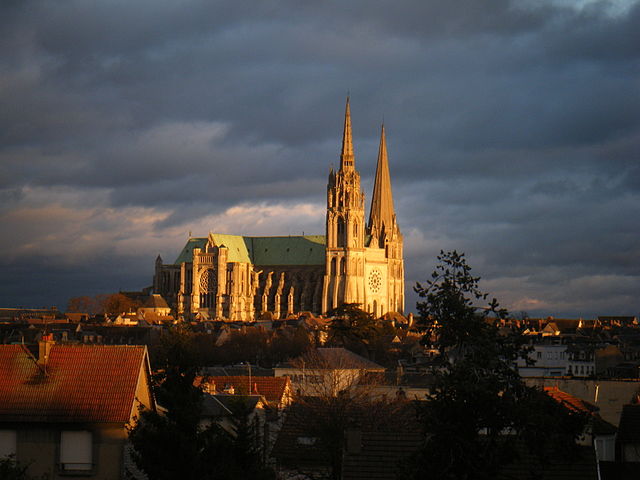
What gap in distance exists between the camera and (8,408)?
22.9m

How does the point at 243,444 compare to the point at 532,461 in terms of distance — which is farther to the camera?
the point at 243,444

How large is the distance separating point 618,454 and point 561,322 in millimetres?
140009

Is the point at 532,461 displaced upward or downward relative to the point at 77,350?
downward

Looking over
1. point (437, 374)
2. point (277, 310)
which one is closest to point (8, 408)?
point (437, 374)

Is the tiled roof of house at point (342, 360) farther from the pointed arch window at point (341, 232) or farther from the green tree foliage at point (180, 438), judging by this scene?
the pointed arch window at point (341, 232)

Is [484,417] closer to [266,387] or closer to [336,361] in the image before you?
[266,387]

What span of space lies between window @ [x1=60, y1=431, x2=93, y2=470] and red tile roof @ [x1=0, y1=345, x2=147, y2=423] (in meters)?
0.41

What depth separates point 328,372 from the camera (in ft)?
178

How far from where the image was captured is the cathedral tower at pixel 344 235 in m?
191

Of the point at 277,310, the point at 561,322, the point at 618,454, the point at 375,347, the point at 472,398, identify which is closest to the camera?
the point at 472,398

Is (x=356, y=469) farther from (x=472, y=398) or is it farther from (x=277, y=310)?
(x=277, y=310)

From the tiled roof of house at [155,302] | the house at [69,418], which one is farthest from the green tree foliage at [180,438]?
the tiled roof of house at [155,302]

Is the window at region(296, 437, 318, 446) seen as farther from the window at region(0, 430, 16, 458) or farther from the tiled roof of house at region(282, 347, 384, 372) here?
the tiled roof of house at region(282, 347, 384, 372)

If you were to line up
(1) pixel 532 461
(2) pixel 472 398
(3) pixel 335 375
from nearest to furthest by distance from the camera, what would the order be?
(2) pixel 472 398, (1) pixel 532 461, (3) pixel 335 375
